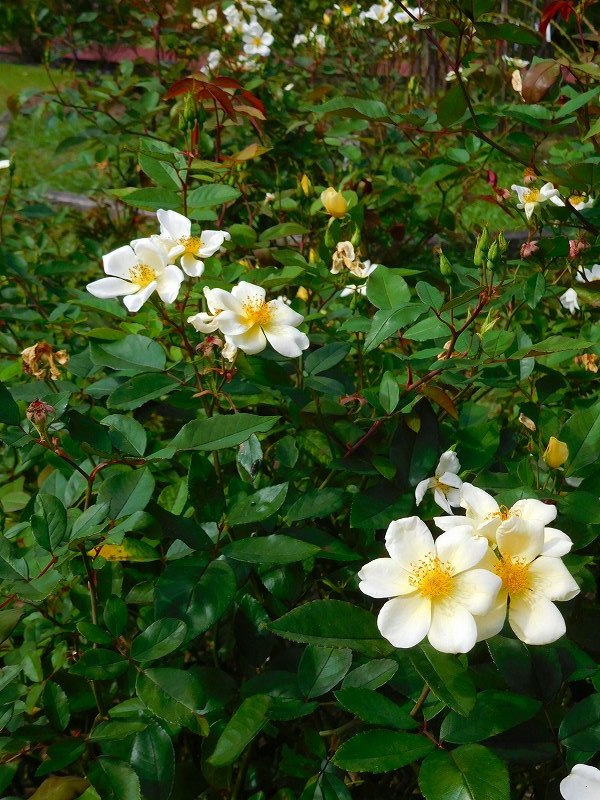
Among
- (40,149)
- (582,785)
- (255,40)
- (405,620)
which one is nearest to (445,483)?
(405,620)

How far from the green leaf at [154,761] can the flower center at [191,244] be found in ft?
1.95

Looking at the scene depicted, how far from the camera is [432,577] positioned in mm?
670

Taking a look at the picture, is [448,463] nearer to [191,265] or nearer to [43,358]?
[191,265]

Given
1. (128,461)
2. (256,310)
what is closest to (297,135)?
(256,310)

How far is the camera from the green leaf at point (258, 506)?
823 mm

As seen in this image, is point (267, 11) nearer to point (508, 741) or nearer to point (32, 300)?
point (32, 300)

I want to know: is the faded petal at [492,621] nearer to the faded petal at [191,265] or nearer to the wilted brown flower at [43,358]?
the faded petal at [191,265]

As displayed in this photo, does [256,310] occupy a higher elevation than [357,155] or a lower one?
higher

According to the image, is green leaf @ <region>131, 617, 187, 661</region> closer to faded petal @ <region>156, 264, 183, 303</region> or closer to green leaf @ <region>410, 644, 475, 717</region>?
green leaf @ <region>410, 644, 475, 717</region>

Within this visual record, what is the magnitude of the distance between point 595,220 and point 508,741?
35.8 inches

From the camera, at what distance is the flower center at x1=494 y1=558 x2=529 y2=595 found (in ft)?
2.20

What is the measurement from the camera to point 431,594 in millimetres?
662

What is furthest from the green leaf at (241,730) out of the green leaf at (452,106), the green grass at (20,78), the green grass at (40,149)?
the green grass at (20,78)

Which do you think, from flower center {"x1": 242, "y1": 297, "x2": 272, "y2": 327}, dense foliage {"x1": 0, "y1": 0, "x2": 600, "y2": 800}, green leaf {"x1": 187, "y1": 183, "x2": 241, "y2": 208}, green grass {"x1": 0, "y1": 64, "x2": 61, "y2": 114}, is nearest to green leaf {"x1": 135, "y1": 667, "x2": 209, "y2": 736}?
dense foliage {"x1": 0, "y1": 0, "x2": 600, "y2": 800}
